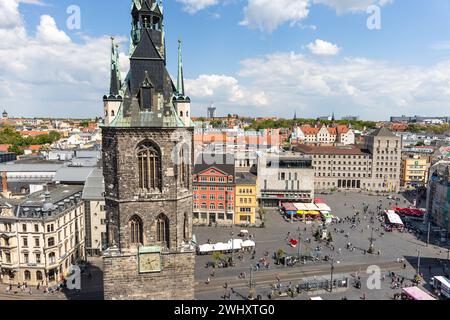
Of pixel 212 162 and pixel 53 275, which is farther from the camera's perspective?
pixel 212 162

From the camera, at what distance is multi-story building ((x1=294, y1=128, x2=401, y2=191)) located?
11588cm

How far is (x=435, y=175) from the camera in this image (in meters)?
80.8

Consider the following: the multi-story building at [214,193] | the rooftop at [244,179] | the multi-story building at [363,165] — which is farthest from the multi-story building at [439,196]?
the multi-story building at [214,193]

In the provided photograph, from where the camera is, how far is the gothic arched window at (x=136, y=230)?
2116 cm

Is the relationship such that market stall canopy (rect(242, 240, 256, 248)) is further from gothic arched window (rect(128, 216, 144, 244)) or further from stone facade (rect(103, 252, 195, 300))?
gothic arched window (rect(128, 216, 144, 244))

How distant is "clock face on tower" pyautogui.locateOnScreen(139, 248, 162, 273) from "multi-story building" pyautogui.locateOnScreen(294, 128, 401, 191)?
10442 centimetres

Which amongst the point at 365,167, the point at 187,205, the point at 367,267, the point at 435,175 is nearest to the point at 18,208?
the point at 187,205

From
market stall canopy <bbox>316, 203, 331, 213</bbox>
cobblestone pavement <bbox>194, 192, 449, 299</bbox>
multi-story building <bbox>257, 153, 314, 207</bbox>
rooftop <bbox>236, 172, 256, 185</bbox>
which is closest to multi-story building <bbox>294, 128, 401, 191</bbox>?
multi-story building <bbox>257, 153, 314, 207</bbox>

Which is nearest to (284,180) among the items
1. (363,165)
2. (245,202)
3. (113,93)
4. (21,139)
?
(245,202)

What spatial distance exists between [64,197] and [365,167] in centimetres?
9953

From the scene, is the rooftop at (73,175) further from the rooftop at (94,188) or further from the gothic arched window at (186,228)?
the gothic arched window at (186,228)

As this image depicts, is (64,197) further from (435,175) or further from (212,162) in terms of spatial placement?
(435,175)

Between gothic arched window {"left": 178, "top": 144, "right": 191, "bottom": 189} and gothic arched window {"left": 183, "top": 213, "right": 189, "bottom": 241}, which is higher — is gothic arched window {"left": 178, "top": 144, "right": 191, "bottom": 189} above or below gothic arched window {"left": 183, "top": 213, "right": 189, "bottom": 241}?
above

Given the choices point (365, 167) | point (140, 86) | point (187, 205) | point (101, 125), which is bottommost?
point (365, 167)
